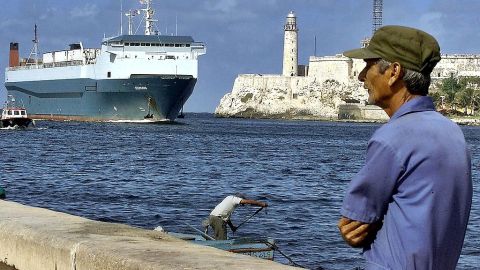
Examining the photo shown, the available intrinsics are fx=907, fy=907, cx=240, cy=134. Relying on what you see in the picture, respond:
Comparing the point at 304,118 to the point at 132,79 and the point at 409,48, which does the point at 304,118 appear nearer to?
the point at 132,79

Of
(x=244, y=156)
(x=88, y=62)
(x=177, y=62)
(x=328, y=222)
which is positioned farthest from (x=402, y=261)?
(x=88, y=62)

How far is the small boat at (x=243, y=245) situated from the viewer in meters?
9.55

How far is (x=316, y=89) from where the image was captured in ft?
468

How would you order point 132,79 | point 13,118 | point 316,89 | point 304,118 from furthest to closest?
point 304,118
point 316,89
point 132,79
point 13,118

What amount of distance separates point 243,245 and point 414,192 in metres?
7.43

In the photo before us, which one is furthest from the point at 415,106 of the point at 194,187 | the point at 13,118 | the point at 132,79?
the point at 132,79

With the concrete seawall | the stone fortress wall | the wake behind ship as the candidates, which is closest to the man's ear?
the concrete seawall

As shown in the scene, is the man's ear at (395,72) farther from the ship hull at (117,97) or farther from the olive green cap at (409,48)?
the ship hull at (117,97)

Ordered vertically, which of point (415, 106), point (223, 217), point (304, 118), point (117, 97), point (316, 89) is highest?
point (316, 89)

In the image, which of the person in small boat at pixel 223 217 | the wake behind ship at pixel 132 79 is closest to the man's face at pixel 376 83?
the person in small boat at pixel 223 217

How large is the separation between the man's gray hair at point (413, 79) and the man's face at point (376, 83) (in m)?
0.02

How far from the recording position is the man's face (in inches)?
107

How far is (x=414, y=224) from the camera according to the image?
8.42 feet

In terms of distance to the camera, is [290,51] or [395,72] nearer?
[395,72]
